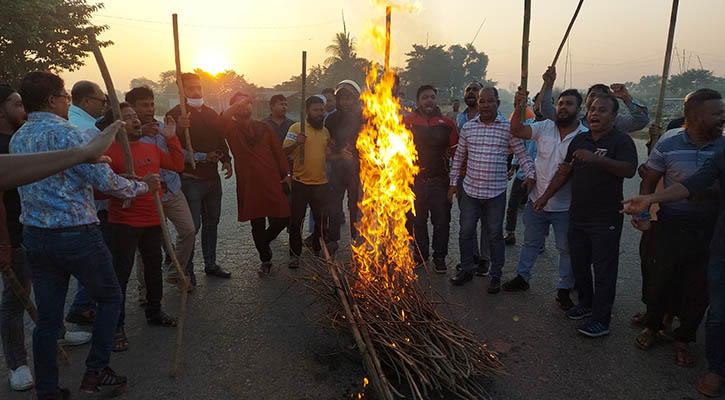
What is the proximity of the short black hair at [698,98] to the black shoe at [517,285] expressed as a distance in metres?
2.40

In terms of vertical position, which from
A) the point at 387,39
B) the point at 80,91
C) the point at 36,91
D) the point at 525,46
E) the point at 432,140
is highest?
the point at 387,39

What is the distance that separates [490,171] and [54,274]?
4390 mm

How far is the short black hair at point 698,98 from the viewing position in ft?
10.9

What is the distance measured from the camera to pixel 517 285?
4.89m

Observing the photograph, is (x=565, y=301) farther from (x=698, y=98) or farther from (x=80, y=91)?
(x=80, y=91)

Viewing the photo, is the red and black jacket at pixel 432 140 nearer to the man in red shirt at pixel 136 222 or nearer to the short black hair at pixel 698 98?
the short black hair at pixel 698 98

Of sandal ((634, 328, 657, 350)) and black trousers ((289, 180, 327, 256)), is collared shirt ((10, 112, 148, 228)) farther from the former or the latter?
sandal ((634, 328, 657, 350))

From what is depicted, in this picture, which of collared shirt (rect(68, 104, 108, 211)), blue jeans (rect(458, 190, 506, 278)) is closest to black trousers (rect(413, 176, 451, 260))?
blue jeans (rect(458, 190, 506, 278))

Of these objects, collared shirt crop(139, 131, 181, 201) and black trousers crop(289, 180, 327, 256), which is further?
black trousers crop(289, 180, 327, 256)

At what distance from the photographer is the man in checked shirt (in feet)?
15.9

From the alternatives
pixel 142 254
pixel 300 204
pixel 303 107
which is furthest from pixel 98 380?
pixel 303 107

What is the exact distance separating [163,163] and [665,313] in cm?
517

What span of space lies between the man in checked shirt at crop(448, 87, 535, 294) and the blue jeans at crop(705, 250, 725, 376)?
198 centimetres

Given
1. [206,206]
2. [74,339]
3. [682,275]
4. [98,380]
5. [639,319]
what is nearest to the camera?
[98,380]
